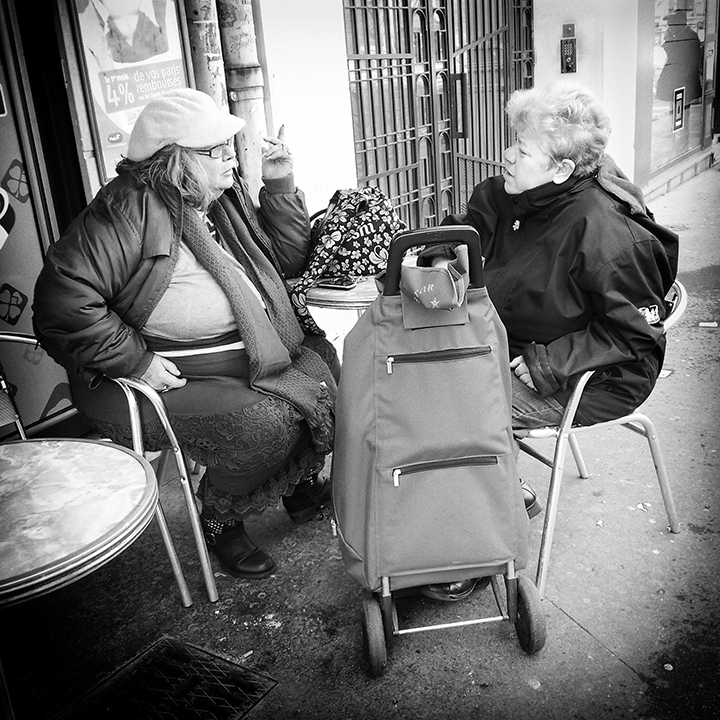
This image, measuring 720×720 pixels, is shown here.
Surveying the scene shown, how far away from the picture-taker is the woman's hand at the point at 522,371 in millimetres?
2711

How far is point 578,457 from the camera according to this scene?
135 inches

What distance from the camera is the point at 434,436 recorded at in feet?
7.44

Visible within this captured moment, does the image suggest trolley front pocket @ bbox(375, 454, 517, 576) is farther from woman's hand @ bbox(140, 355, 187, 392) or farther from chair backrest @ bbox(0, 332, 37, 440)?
chair backrest @ bbox(0, 332, 37, 440)

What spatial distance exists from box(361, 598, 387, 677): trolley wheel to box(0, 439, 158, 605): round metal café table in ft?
2.57

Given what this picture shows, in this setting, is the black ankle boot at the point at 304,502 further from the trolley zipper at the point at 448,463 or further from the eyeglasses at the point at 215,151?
the eyeglasses at the point at 215,151

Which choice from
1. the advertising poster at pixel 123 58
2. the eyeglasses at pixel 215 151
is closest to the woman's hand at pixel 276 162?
the eyeglasses at pixel 215 151

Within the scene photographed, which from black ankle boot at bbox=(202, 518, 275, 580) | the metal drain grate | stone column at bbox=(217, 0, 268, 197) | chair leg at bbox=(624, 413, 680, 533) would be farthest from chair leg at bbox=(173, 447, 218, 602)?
stone column at bbox=(217, 0, 268, 197)

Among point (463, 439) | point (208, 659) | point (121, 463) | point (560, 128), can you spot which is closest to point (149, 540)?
point (208, 659)

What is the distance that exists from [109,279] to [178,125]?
54 cm

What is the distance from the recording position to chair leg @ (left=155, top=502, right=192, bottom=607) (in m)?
2.63

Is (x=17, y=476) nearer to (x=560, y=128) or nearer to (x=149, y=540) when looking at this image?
(x=149, y=540)

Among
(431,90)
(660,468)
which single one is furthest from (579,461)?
(431,90)

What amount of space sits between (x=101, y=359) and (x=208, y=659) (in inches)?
38.3

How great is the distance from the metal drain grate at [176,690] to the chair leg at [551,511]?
3.02 ft
